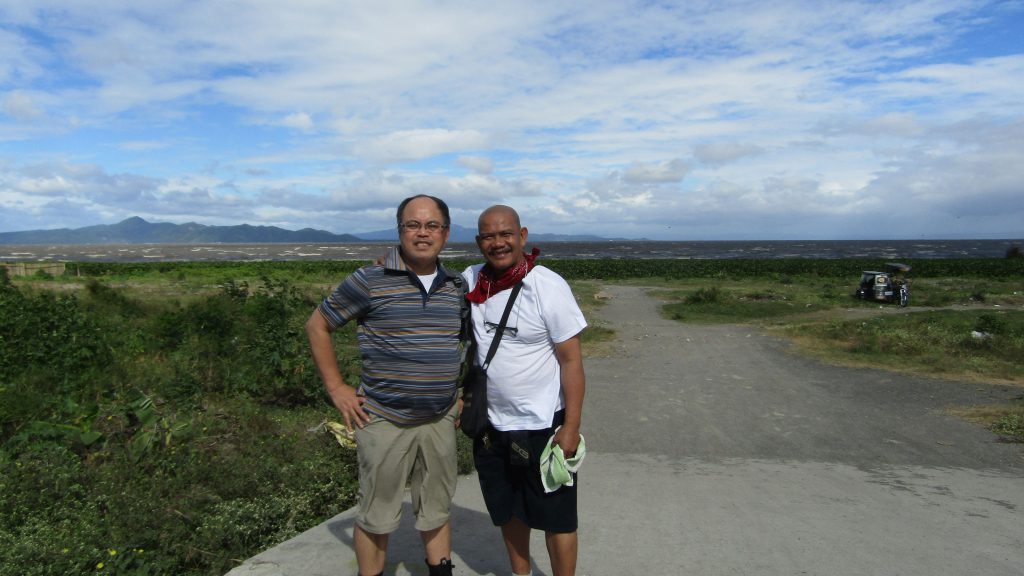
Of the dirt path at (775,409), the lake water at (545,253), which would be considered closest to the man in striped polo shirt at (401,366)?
the dirt path at (775,409)

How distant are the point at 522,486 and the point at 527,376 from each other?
47 cm

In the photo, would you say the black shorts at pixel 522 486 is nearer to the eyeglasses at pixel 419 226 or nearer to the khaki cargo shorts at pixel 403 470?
the khaki cargo shorts at pixel 403 470

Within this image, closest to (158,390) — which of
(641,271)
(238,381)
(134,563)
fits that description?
(238,381)

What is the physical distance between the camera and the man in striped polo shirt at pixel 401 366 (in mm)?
2539

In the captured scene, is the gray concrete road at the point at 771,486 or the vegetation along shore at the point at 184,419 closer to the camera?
the gray concrete road at the point at 771,486

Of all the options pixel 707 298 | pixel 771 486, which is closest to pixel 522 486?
pixel 771 486

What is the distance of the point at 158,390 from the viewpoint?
6.31 meters

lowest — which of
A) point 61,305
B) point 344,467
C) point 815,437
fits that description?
point 815,437

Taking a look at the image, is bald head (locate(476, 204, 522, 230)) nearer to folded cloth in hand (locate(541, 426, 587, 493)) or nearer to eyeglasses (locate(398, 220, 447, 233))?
eyeglasses (locate(398, 220, 447, 233))

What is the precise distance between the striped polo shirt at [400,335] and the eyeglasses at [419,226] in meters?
0.09

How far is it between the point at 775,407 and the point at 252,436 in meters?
5.67

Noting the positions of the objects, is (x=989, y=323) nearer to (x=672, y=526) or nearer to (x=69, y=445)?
(x=672, y=526)

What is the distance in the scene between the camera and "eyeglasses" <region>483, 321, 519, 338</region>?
2.57 meters

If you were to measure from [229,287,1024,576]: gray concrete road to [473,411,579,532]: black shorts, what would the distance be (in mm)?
631
